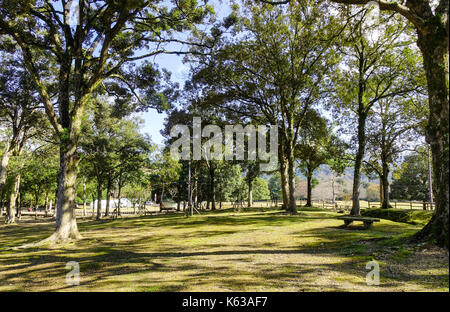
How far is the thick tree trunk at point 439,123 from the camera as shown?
5.76 m

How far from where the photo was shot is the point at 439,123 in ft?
19.8

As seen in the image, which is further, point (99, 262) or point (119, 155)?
point (119, 155)

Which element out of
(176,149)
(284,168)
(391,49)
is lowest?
(284,168)

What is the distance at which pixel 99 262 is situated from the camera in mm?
7406

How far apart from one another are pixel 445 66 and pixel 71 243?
13.2m

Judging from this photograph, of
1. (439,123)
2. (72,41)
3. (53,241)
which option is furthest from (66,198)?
(439,123)

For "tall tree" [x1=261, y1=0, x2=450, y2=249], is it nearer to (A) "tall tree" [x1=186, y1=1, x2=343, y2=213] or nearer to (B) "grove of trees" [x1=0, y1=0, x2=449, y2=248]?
(B) "grove of trees" [x1=0, y1=0, x2=449, y2=248]

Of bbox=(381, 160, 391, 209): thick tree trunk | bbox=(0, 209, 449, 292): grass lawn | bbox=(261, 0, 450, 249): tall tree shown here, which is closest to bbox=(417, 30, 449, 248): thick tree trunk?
bbox=(261, 0, 450, 249): tall tree

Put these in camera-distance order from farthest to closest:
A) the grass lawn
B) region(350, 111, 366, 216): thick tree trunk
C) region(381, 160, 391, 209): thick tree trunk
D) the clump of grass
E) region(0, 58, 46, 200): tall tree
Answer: region(381, 160, 391, 209): thick tree trunk
region(0, 58, 46, 200): tall tree
region(350, 111, 366, 216): thick tree trunk
the clump of grass
the grass lawn

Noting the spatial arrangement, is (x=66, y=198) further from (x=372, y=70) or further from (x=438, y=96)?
(x=372, y=70)

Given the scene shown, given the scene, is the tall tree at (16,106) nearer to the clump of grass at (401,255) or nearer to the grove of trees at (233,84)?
the grove of trees at (233,84)

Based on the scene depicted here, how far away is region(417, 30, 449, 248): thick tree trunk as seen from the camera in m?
5.76
